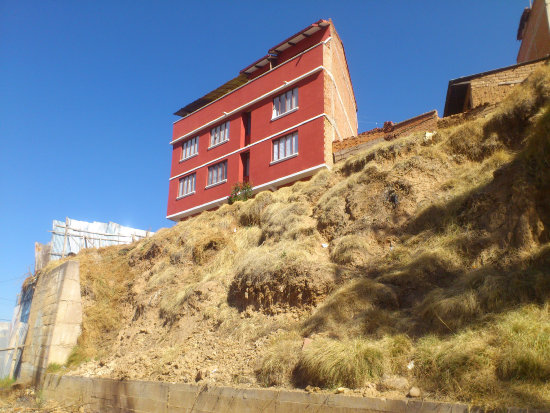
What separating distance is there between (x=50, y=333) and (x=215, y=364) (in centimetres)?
922

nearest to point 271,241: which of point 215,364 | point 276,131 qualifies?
point 215,364

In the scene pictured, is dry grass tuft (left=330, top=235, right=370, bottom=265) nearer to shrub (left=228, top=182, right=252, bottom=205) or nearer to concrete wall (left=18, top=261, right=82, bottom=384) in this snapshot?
concrete wall (left=18, top=261, right=82, bottom=384)

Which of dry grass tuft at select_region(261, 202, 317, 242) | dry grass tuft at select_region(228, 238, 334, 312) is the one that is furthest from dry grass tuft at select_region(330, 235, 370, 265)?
dry grass tuft at select_region(261, 202, 317, 242)

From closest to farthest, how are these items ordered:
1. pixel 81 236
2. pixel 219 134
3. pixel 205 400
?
pixel 205 400 → pixel 81 236 → pixel 219 134

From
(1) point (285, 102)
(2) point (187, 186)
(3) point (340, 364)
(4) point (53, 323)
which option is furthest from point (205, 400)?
(2) point (187, 186)

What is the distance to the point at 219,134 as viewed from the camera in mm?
26297

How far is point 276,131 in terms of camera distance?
22.7 m

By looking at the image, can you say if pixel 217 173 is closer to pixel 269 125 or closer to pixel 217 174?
pixel 217 174

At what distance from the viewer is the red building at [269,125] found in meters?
21.0

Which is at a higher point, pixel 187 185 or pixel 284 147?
pixel 187 185

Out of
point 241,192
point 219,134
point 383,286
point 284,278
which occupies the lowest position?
point 383,286

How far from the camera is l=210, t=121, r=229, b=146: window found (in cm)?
2578

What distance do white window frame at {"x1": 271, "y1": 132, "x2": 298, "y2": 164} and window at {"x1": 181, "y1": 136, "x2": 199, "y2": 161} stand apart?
710 cm

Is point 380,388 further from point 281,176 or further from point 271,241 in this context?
point 281,176
